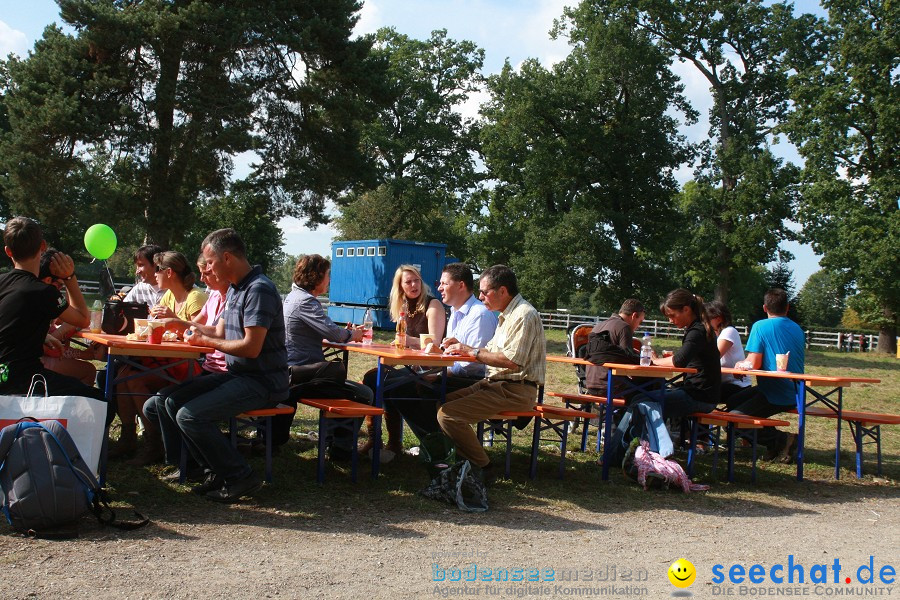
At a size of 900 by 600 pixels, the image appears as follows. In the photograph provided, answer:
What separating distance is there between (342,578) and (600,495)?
8.43ft

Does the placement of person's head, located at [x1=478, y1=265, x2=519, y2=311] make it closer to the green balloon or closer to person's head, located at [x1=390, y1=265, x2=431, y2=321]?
person's head, located at [x1=390, y1=265, x2=431, y2=321]

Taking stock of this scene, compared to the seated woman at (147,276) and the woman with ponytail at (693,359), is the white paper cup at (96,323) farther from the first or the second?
the woman with ponytail at (693,359)

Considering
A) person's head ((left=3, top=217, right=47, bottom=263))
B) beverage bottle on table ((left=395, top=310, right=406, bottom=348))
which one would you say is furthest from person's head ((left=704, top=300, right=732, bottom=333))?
person's head ((left=3, top=217, right=47, bottom=263))

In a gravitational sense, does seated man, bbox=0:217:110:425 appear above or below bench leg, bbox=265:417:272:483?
above

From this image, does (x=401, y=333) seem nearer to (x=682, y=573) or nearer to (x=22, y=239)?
(x=22, y=239)

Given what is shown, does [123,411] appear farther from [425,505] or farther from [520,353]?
[520,353]

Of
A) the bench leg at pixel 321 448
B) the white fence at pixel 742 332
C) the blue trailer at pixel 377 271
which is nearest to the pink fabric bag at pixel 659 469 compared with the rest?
the bench leg at pixel 321 448

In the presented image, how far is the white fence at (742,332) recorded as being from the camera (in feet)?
120

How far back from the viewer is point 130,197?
2086 centimetres

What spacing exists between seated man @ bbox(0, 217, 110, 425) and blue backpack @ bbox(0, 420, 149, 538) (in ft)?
1.82

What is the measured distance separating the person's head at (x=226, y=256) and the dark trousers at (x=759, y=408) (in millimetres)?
4436

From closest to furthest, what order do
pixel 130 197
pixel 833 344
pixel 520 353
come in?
pixel 520 353 → pixel 130 197 → pixel 833 344

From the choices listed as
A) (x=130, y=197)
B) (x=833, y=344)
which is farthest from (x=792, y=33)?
(x=130, y=197)

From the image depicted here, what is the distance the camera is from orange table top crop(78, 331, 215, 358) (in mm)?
4734
